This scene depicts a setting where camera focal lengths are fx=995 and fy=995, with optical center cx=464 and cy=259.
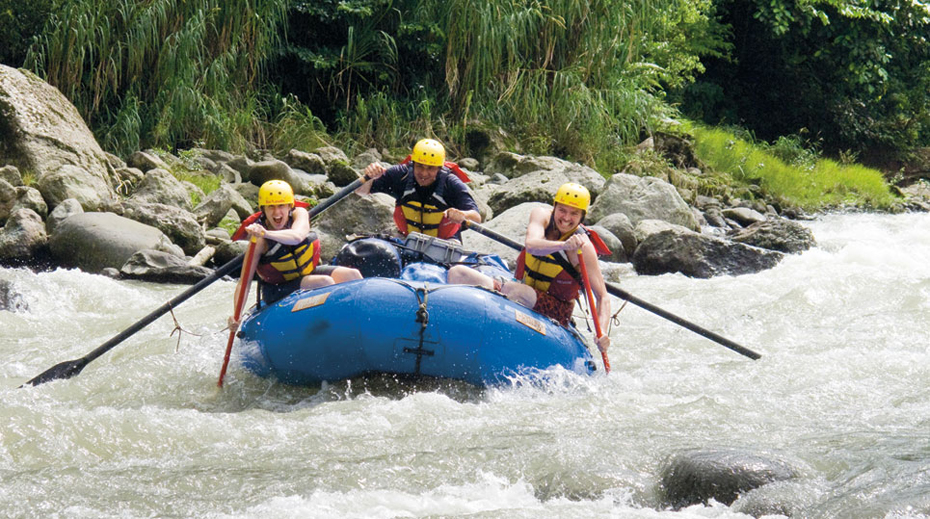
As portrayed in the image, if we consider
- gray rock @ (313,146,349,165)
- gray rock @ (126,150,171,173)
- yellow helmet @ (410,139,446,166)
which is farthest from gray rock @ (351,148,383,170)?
yellow helmet @ (410,139,446,166)

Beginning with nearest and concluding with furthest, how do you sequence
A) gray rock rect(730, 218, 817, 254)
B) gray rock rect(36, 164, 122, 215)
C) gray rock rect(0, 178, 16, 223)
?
gray rock rect(0, 178, 16, 223) → gray rock rect(36, 164, 122, 215) → gray rock rect(730, 218, 817, 254)

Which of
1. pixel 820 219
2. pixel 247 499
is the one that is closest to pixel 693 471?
pixel 247 499

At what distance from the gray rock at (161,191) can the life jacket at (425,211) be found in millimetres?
3353

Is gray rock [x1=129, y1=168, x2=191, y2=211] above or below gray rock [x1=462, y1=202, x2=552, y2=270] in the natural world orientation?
below

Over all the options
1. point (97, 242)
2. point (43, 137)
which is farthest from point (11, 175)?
point (97, 242)

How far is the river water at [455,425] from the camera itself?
330 centimetres

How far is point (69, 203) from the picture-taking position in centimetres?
810

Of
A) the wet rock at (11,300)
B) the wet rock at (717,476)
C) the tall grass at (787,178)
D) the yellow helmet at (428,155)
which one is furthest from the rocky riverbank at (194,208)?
the wet rock at (717,476)

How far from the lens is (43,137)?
8977mm

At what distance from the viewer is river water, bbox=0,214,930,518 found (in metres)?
3.30

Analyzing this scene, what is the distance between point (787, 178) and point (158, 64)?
840 cm

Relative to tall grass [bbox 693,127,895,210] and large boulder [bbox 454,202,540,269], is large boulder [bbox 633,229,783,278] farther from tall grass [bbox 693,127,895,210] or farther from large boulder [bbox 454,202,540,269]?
tall grass [bbox 693,127,895,210]

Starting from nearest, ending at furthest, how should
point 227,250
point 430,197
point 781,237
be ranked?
point 430,197 → point 227,250 → point 781,237

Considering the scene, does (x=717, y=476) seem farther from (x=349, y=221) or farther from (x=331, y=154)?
(x=331, y=154)
